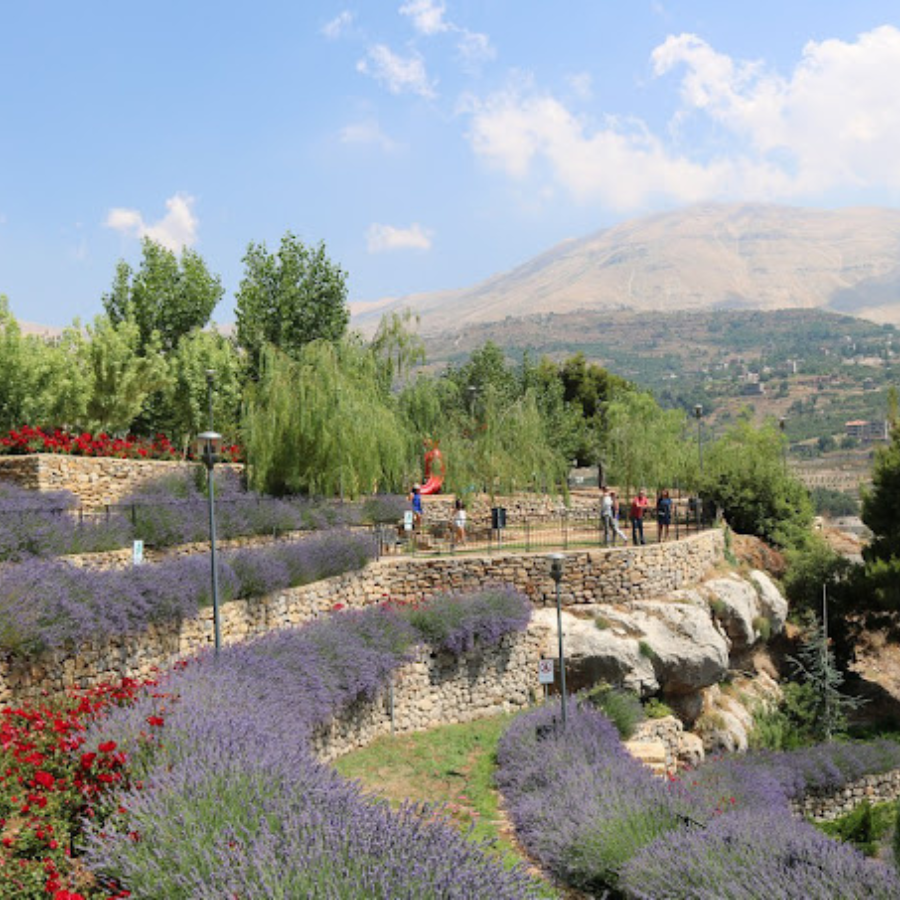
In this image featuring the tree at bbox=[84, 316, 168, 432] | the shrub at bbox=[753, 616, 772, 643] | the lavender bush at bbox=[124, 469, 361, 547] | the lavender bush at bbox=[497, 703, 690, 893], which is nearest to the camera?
the lavender bush at bbox=[497, 703, 690, 893]

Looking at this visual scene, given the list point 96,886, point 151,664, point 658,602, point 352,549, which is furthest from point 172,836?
point 658,602

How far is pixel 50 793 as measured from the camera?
8297 millimetres

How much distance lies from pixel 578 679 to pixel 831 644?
1172cm

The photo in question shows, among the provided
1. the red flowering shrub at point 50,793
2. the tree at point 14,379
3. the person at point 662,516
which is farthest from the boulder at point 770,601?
the tree at point 14,379

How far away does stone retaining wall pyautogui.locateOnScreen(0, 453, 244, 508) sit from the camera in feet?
61.7

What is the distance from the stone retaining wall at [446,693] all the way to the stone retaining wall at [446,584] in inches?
67.5

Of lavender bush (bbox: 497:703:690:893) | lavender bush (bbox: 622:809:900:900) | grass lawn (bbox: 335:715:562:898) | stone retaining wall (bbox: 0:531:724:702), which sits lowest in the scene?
grass lawn (bbox: 335:715:562:898)

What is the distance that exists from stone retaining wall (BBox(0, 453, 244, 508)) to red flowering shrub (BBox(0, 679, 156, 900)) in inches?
375

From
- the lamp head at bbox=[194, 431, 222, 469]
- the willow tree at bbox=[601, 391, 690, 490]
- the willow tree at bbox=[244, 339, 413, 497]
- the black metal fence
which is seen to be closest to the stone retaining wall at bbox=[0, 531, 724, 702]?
the black metal fence

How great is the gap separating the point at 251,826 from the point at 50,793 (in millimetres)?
2151

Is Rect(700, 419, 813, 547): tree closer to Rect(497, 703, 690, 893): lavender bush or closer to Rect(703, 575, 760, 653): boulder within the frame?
Rect(703, 575, 760, 653): boulder

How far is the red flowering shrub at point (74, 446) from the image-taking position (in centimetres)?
1961

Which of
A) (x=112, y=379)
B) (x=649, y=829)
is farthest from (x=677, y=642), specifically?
(x=112, y=379)

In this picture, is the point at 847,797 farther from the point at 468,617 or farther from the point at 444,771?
the point at 444,771
